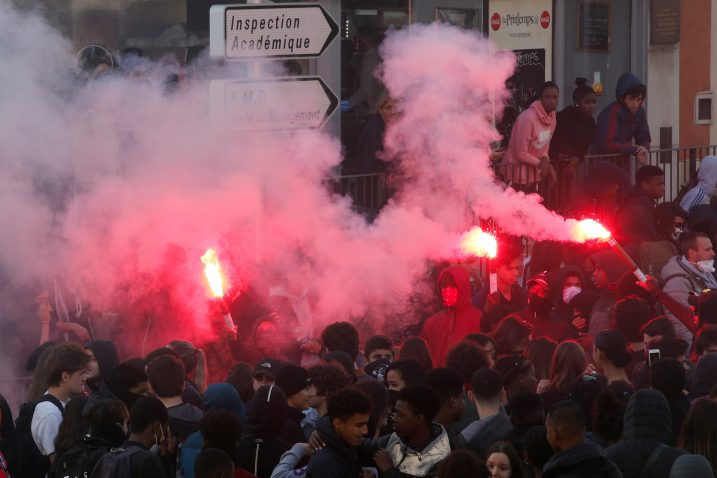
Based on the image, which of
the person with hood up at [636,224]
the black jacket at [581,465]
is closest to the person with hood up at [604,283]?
the person with hood up at [636,224]

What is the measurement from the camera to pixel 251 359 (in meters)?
10.7

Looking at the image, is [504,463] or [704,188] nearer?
[504,463]

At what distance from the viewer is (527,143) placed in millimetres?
13484

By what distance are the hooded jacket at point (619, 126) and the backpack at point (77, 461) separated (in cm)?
859

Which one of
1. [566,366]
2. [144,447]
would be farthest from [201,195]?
[144,447]

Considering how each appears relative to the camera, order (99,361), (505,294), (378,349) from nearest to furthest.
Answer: (99,361), (378,349), (505,294)

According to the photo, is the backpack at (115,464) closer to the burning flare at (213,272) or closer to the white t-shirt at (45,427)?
the white t-shirt at (45,427)

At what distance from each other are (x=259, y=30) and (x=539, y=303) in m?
3.02

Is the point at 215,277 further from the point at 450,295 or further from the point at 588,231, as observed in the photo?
the point at 588,231

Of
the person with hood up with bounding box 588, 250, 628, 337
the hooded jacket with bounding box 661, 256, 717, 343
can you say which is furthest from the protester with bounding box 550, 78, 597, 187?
the hooded jacket with bounding box 661, 256, 717, 343

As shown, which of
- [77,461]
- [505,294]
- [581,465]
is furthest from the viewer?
[505,294]

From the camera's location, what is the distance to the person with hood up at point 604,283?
10.8 meters

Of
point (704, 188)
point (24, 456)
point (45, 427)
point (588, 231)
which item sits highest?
point (704, 188)

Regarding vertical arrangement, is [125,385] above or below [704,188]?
below
